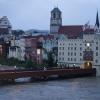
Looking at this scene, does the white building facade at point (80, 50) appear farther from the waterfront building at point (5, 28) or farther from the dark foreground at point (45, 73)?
the waterfront building at point (5, 28)

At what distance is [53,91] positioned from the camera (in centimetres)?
4397

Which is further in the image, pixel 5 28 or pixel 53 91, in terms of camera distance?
pixel 5 28

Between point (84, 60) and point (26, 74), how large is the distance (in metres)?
14.0

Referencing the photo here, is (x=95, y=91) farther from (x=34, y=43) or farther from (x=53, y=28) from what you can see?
(x=53, y=28)

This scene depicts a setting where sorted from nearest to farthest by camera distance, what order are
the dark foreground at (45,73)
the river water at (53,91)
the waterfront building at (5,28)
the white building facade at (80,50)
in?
the river water at (53,91) → the dark foreground at (45,73) → the white building facade at (80,50) → the waterfront building at (5,28)

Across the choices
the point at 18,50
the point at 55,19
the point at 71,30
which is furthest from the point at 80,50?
the point at 55,19

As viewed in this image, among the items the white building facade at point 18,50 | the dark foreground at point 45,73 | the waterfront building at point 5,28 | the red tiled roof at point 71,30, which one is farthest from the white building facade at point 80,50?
the waterfront building at point 5,28

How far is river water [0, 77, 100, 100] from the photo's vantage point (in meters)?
40.0

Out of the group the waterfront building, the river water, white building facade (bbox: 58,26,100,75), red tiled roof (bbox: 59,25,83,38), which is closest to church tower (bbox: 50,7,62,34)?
red tiled roof (bbox: 59,25,83,38)

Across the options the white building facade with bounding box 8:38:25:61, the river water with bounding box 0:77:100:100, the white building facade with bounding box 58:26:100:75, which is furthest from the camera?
the white building facade with bounding box 8:38:25:61

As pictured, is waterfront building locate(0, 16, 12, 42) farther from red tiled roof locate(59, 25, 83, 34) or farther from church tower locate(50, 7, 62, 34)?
red tiled roof locate(59, 25, 83, 34)

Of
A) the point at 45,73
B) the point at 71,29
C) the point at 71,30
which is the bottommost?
the point at 45,73

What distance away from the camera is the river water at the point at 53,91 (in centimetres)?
4000

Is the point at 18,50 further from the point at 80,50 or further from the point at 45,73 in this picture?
the point at 45,73
